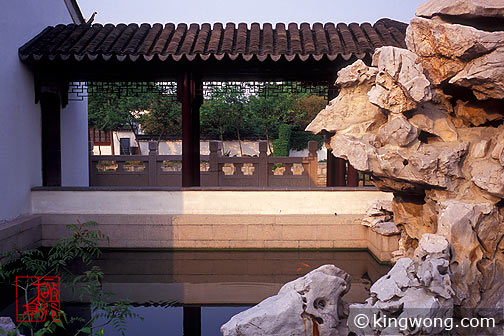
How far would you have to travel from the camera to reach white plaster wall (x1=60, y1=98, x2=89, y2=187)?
348 inches

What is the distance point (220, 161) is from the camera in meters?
11.9

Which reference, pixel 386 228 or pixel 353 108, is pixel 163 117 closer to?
pixel 386 228

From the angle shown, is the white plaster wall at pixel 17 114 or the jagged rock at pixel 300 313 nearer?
the jagged rock at pixel 300 313

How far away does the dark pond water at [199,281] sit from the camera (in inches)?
181

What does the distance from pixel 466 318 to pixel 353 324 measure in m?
0.99

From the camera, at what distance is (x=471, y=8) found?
10.8 ft

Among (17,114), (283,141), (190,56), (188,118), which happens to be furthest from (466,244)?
(283,141)

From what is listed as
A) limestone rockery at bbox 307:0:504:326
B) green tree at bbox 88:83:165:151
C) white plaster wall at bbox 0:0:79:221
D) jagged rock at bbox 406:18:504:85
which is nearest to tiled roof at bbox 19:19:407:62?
white plaster wall at bbox 0:0:79:221

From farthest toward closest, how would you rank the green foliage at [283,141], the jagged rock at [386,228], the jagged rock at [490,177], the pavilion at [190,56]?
the green foliage at [283,141]
the pavilion at [190,56]
the jagged rock at [386,228]
the jagged rock at [490,177]

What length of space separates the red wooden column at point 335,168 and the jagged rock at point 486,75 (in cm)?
405

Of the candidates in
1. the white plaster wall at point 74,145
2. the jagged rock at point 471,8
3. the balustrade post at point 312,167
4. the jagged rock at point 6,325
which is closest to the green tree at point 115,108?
the white plaster wall at point 74,145

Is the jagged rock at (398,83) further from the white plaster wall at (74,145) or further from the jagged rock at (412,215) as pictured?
the white plaster wall at (74,145)

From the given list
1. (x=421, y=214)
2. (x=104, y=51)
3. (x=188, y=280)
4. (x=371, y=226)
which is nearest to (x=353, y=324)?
(x=421, y=214)

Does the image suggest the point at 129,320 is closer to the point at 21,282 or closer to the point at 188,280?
the point at 188,280
